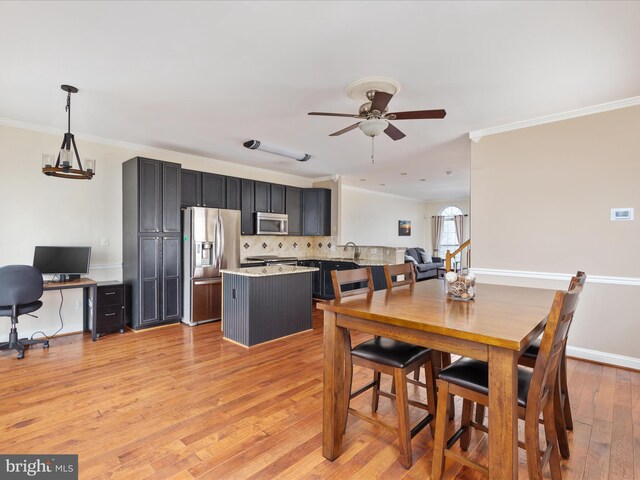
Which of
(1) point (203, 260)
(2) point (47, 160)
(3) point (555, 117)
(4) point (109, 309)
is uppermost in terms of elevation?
(3) point (555, 117)

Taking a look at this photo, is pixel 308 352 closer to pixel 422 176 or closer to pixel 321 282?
pixel 321 282

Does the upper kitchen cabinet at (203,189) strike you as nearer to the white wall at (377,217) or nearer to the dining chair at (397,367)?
the white wall at (377,217)

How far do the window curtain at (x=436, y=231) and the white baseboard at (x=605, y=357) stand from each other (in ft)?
24.9

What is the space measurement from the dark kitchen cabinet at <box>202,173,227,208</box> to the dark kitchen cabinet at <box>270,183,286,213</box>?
40.6 inches

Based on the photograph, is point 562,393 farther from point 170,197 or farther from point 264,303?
point 170,197

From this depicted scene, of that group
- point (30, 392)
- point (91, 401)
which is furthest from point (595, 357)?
point (30, 392)

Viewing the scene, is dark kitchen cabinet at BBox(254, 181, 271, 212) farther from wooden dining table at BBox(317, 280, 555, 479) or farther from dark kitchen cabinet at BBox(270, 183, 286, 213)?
wooden dining table at BBox(317, 280, 555, 479)

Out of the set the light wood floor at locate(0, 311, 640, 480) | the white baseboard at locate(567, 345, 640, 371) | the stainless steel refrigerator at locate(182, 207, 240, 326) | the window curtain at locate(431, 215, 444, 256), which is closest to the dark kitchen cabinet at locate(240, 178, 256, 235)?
the stainless steel refrigerator at locate(182, 207, 240, 326)

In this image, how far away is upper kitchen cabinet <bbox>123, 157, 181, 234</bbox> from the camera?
432 cm

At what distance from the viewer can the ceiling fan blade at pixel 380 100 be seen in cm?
246

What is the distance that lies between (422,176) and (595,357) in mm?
4482

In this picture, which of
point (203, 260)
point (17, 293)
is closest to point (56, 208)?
point (17, 293)

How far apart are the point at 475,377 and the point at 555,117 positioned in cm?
329

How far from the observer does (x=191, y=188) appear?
5.10 metres
